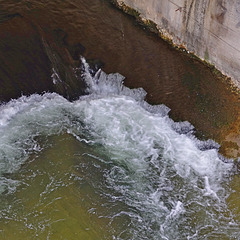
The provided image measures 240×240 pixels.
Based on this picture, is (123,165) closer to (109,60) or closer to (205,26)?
(109,60)

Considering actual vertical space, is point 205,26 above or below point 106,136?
above

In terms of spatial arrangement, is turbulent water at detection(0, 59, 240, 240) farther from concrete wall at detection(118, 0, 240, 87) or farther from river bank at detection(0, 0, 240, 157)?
concrete wall at detection(118, 0, 240, 87)

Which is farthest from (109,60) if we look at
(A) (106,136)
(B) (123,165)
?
(B) (123,165)

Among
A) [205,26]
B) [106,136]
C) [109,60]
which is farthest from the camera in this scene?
[109,60]

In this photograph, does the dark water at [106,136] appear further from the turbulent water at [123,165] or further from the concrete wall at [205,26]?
the concrete wall at [205,26]

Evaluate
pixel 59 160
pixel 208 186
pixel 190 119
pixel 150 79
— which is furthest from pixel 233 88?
pixel 59 160

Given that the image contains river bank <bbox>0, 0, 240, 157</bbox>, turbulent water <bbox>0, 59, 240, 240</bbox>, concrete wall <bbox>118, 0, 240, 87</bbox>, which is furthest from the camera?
river bank <bbox>0, 0, 240, 157</bbox>

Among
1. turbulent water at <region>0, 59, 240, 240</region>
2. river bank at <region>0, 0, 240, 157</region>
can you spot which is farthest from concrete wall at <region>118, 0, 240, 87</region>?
turbulent water at <region>0, 59, 240, 240</region>
